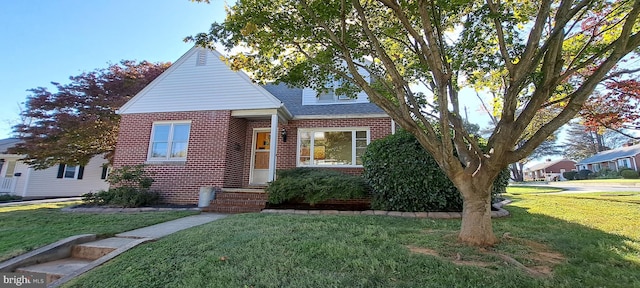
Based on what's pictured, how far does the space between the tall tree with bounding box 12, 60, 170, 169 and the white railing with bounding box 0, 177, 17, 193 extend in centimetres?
602

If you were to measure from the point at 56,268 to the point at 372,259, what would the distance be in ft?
13.5

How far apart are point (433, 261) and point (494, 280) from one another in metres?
0.60

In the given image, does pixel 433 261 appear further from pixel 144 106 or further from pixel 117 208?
pixel 144 106

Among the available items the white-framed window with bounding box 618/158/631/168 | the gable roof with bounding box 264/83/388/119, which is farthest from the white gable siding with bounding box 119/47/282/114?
the white-framed window with bounding box 618/158/631/168

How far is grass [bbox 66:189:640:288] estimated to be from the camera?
103 inches

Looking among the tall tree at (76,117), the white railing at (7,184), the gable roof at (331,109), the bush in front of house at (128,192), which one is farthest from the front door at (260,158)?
the white railing at (7,184)

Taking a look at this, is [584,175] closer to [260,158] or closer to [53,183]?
[260,158]

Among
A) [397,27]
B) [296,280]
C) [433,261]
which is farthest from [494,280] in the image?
[397,27]

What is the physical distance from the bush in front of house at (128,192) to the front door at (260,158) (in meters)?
3.25

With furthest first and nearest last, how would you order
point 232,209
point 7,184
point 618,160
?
point 618,160 → point 7,184 → point 232,209

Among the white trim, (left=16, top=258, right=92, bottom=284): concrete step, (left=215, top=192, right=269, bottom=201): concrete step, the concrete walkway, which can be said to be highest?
the white trim

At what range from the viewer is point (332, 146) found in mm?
10227

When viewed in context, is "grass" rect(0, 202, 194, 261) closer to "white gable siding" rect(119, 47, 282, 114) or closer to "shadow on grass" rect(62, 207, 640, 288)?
"shadow on grass" rect(62, 207, 640, 288)

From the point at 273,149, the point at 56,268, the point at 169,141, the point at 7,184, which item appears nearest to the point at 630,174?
the point at 273,149
